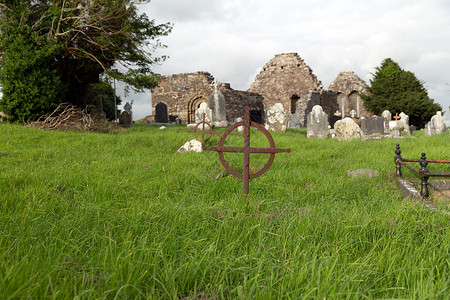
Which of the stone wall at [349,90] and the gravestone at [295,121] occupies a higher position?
the stone wall at [349,90]

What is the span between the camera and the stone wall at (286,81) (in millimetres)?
26219

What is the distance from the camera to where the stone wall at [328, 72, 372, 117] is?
27.8 meters

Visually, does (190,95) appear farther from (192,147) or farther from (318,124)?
(192,147)

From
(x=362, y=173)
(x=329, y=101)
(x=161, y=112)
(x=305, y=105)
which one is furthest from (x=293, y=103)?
(x=362, y=173)

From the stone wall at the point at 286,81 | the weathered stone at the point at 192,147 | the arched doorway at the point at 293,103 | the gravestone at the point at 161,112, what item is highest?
the stone wall at the point at 286,81

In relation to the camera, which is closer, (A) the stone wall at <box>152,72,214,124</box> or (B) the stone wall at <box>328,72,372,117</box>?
(A) the stone wall at <box>152,72,214,124</box>

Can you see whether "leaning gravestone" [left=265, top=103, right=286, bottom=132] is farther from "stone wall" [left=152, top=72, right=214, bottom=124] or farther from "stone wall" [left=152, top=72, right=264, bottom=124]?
"stone wall" [left=152, top=72, right=214, bottom=124]

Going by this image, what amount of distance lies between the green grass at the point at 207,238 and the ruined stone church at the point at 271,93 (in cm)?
1793

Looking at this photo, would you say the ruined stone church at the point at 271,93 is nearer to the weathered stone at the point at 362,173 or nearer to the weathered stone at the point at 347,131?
the weathered stone at the point at 347,131

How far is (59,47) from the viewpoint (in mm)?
11703

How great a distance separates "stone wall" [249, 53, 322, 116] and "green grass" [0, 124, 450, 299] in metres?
22.0

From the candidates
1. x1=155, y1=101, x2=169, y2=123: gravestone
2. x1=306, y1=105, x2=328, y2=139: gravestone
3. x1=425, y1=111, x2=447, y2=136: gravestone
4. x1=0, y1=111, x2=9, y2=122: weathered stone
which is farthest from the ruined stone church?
x1=0, y1=111, x2=9, y2=122: weathered stone

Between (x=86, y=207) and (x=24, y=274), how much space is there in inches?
55.6

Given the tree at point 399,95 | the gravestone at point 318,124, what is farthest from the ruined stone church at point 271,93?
the gravestone at point 318,124
